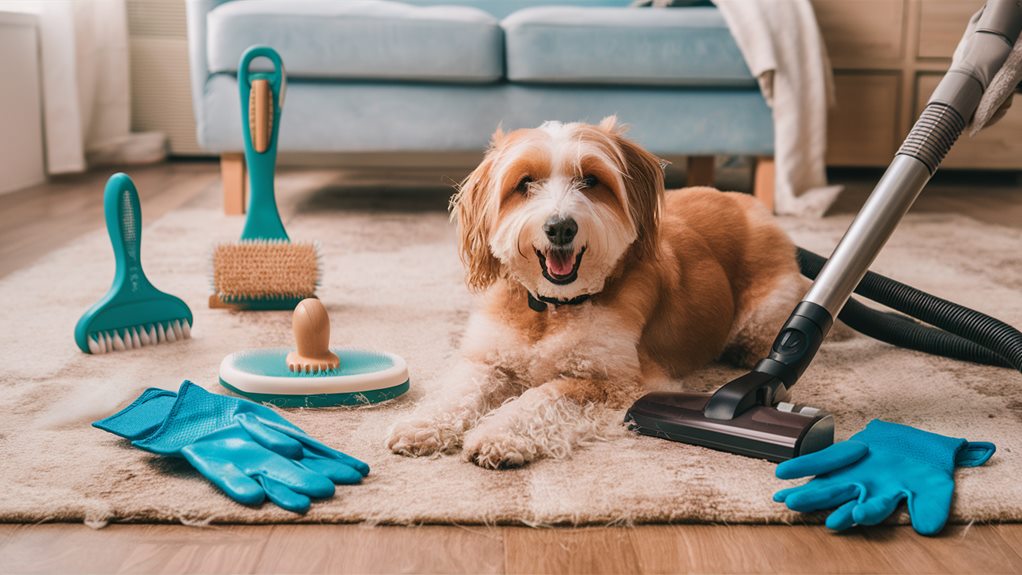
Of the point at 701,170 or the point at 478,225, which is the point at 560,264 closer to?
the point at 478,225

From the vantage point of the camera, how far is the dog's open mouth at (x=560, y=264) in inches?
65.6

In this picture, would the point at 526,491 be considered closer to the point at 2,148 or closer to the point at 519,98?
the point at 519,98

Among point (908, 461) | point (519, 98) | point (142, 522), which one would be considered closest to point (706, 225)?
point (908, 461)

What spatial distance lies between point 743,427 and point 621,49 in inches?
110

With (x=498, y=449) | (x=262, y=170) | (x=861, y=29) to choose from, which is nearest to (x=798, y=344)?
(x=498, y=449)

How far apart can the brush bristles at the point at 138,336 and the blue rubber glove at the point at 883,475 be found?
1.44m

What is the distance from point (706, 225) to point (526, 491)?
0.98 meters

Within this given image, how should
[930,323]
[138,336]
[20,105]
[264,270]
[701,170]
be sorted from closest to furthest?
1. [930,323]
2. [138,336]
3. [264,270]
4. [701,170]
5. [20,105]

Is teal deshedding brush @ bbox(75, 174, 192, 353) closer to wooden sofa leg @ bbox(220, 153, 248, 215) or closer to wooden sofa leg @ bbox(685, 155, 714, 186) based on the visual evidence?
wooden sofa leg @ bbox(220, 153, 248, 215)

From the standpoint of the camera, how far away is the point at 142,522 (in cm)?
130

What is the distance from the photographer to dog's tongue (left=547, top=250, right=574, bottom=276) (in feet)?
5.47

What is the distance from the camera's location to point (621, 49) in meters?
4.04

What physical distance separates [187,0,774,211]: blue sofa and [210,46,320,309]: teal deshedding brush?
1.29m

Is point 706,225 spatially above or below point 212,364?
above
